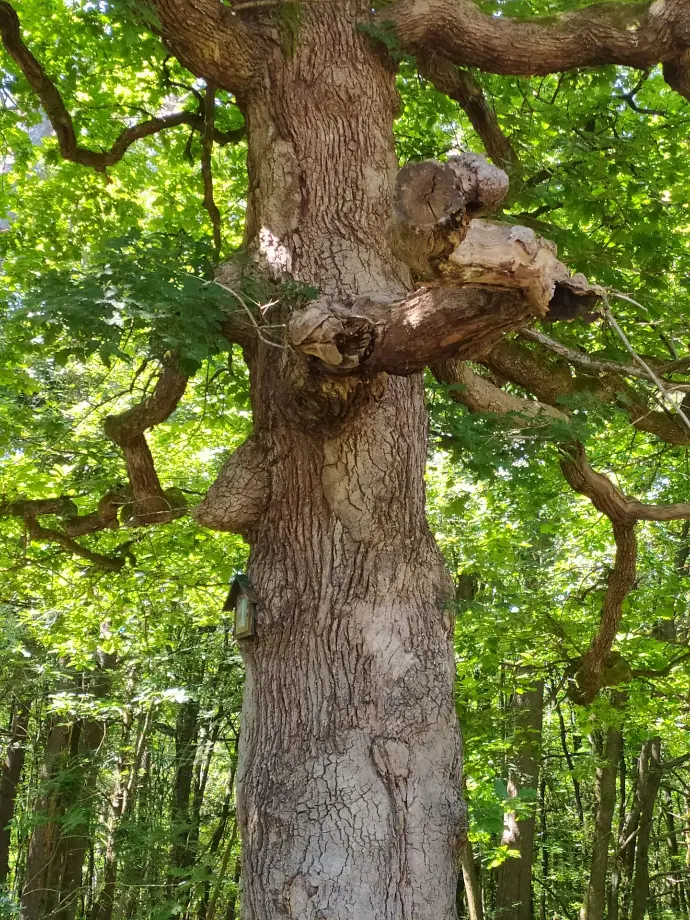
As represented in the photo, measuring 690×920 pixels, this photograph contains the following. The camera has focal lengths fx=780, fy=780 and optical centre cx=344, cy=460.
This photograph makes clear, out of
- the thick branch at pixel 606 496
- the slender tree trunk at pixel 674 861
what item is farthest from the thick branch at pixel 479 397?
the slender tree trunk at pixel 674 861

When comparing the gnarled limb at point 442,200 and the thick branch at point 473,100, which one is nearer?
the gnarled limb at point 442,200

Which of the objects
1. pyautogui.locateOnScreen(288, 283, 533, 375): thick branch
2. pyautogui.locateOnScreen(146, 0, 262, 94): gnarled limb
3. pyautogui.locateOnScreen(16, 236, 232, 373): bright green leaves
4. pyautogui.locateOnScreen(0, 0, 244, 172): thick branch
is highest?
pyautogui.locateOnScreen(0, 0, 244, 172): thick branch

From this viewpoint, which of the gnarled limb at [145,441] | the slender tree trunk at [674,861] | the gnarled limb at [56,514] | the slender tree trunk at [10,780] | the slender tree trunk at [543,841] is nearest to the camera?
the gnarled limb at [145,441]

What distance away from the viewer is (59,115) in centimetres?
509

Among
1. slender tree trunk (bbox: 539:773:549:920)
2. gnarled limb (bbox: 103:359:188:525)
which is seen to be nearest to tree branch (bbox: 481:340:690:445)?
gnarled limb (bbox: 103:359:188:525)

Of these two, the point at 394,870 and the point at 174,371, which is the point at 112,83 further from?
the point at 394,870

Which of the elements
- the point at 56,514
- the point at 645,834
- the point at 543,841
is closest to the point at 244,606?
the point at 56,514

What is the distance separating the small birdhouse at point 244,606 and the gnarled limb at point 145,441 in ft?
3.71

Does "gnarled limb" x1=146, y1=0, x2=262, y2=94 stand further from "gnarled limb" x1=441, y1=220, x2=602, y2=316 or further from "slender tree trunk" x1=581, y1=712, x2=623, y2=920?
"slender tree trunk" x1=581, y1=712, x2=623, y2=920

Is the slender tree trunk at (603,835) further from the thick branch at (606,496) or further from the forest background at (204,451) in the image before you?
the thick branch at (606,496)

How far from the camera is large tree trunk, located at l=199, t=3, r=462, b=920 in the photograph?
2.82 meters

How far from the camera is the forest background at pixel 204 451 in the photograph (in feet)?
14.6

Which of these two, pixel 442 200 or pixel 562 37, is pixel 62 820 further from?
pixel 562 37

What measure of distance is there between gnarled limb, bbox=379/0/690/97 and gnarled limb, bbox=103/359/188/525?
226 centimetres
